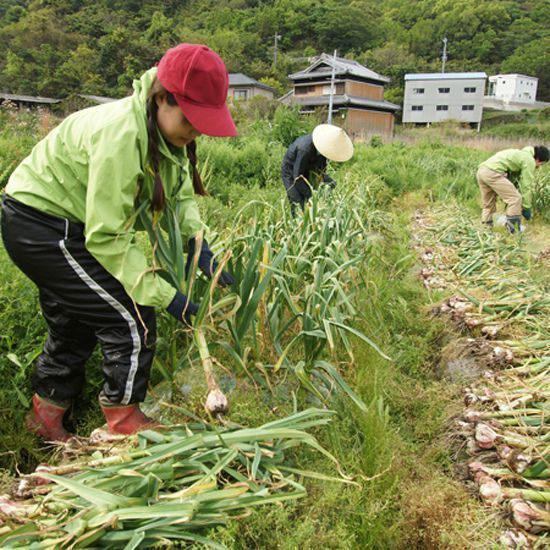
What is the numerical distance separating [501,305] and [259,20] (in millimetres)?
63921

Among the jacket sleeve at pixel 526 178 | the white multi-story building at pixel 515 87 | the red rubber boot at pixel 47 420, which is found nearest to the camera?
the red rubber boot at pixel 47 420

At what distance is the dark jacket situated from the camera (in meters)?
4.32

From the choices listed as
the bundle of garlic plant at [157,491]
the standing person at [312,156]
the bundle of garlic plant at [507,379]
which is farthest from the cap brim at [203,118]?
the standing person at [312,156]

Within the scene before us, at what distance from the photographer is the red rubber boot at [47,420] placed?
6.07 ft

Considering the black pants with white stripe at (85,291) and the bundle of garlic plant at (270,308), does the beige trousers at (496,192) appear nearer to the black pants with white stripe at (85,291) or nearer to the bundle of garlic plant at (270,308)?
the bundle of garlic plant at (270,308)

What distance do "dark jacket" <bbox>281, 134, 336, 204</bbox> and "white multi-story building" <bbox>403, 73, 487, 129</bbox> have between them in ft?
142

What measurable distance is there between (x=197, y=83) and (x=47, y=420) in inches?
53.9

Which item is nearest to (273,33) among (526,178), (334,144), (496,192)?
(496,192)

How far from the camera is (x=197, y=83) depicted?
1.39m

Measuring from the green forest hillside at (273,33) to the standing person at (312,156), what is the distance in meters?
35.8

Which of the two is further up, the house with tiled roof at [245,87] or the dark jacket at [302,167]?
the house with tiled roof at [245,87]

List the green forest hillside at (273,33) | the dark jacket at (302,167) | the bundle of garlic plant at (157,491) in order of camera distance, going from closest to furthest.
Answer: the bundle of garlic plant at (157,491), the dark jacket at (302,167), the green forest hillside at (273,33)

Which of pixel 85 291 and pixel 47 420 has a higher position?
pixel 85 291

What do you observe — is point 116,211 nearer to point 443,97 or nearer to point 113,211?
point 113,211
